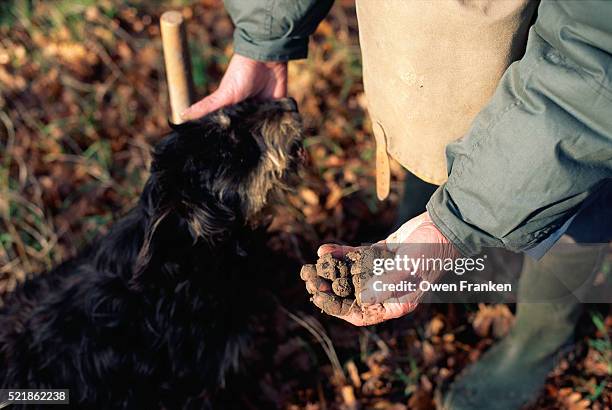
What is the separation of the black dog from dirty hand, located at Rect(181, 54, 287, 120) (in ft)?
0.17

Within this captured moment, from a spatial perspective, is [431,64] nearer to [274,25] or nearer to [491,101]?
[491,101]

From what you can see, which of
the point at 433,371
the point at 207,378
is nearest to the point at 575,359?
the point at 433,371

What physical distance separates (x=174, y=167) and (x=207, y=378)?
3.46 feet

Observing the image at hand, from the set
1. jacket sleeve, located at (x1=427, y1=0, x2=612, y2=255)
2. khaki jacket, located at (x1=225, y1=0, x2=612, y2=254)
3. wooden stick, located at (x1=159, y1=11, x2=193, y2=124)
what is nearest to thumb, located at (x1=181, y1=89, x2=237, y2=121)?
wooden stick, located at (x1=159, y1=11, x2=193, y2=124)

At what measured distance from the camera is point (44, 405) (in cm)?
252

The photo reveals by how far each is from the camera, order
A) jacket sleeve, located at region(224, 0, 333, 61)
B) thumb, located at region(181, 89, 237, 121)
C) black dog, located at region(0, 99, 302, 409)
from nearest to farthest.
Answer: jacket sleeve, located at region(224, 0, 333, 61)
black dog, located at region(0, 99, 302, 409)
thumb, located at region(181, 89, 237, 121)

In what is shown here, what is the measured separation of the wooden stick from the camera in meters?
2.66

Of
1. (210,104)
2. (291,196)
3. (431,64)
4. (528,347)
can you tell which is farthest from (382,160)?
(528,347)

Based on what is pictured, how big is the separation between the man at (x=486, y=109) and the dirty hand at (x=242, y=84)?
0.01 m

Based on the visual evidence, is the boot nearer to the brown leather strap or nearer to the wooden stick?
the brown leather strap

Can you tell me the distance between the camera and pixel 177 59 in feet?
8.98

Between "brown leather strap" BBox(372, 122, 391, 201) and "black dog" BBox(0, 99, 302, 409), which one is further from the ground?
"brown leather strap" BBox(372, 122, 391, 201)

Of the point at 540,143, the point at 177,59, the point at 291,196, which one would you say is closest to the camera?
the point at 540,143

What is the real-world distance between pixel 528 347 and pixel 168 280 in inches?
65.3
